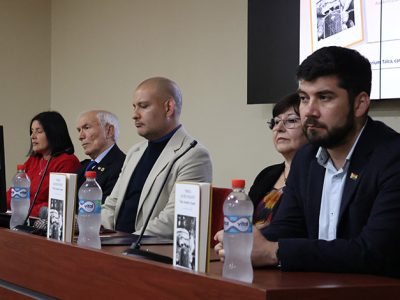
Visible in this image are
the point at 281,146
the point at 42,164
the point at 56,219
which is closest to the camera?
the point at 56,219

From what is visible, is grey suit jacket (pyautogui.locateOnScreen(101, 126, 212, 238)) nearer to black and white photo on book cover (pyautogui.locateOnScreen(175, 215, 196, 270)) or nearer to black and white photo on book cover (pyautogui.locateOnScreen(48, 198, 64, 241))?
black and white photo on book cover (pyautogui.locateOnScreen(48, 198, 64, 241))

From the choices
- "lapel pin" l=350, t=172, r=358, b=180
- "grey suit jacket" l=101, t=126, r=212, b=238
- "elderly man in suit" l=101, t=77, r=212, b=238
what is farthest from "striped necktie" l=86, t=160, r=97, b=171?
"lapel pin" l=350, t=172, r=358, b=180

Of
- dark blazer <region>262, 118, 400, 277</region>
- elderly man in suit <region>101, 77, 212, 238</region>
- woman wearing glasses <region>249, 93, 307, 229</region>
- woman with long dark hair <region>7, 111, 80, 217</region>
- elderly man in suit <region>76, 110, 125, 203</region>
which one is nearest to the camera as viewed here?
dark blazer <region>262, 118, 400, 277</region>

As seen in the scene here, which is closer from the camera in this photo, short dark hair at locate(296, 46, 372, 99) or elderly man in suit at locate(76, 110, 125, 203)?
short dark hair at locate(296, 46, 372, 99)

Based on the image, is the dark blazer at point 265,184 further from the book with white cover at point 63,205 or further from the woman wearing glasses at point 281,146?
the book with white cover at point 63,205

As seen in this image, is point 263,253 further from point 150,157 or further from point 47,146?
point 47,146

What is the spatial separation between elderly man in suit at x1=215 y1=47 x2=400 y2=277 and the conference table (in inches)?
2.8

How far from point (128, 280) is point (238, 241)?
14.4 inches

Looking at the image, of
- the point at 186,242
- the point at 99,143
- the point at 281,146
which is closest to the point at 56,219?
the point at 186,242

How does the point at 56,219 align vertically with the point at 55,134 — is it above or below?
below

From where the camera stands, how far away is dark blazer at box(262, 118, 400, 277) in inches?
74.9

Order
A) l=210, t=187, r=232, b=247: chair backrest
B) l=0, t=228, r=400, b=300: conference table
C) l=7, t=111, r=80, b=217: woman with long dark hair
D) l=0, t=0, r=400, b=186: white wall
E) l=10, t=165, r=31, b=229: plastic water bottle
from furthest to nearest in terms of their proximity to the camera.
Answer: l=0, t=0, r=400, b=186: white wall
l=7, t=111, r=80, b=217: woman with long dark hair
l=210, t=187, r=232, b=247: chair backrest
l=10, t=165, r=31, b=229: plastic water bottle
l=0, t=228, r=400, b=300: conference table

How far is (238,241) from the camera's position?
1845 mm

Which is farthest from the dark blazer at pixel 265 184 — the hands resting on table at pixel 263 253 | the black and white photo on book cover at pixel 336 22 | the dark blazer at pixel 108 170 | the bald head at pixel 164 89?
the hands resting on table at pixel 263 253
